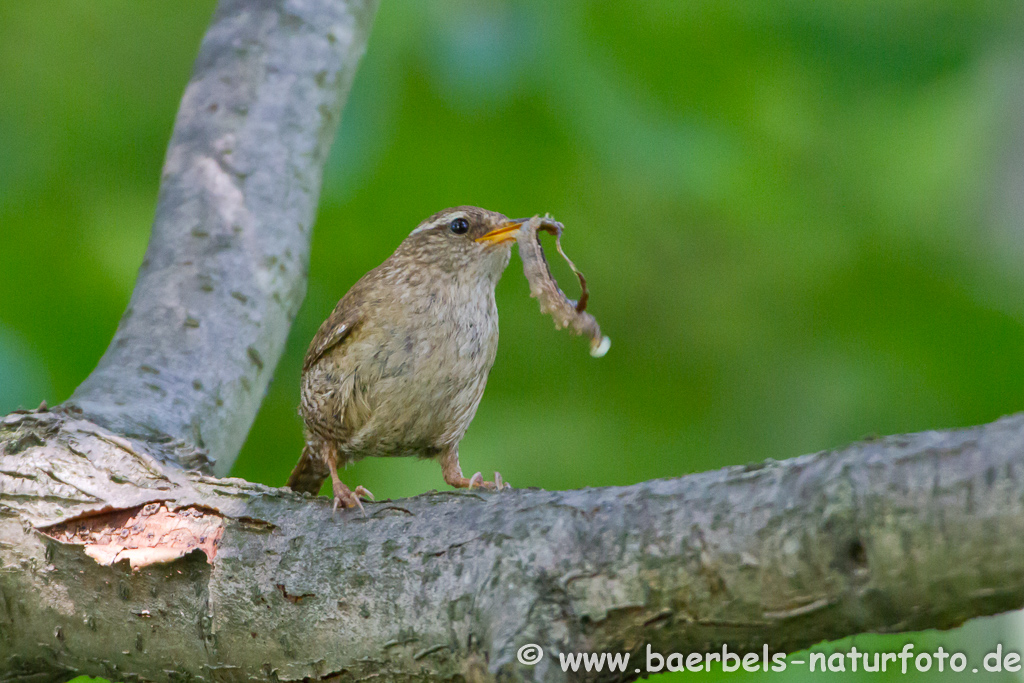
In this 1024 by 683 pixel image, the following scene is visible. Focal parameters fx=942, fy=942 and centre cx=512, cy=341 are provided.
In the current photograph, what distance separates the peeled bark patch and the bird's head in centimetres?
139

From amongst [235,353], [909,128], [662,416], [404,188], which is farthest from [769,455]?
[235,353]

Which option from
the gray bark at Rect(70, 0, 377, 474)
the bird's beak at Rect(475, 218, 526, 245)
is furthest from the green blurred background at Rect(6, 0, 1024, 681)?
the bird's beak at Rect(475, 218, 526, 245)

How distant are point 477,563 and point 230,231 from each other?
6.29 ft

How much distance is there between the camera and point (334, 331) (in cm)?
324

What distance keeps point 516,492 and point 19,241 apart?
3.17 m

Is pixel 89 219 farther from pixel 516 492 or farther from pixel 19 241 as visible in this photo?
pixel 516 492

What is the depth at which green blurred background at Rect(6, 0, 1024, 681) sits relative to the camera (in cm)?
414

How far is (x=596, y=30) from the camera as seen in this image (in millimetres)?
4543

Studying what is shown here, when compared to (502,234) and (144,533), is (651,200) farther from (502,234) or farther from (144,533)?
(144,533)

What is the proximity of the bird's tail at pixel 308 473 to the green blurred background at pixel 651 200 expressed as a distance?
266 millimetres

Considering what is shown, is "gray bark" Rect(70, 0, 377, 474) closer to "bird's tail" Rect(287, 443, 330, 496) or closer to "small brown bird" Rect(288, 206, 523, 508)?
"small brown bird" Rect(288, 206, 523, 508)

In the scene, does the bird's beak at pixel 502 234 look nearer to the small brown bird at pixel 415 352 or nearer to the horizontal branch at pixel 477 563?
the small brown bird at pixel 415 352

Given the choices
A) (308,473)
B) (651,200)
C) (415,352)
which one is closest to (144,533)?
(415,352)

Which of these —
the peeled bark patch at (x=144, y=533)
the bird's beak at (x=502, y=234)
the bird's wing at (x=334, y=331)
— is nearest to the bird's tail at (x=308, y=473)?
the bird's wing at (x=334, y=331)
